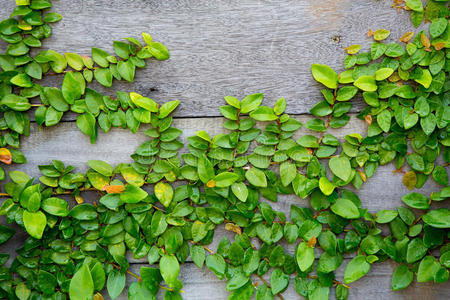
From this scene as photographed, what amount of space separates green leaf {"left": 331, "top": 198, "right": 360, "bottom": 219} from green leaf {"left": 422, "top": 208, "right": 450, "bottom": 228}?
0.71 feet

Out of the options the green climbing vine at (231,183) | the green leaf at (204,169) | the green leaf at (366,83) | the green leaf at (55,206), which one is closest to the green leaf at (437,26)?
the green climbing vine at (231,183)

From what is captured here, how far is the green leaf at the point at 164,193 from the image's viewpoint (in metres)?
1.03

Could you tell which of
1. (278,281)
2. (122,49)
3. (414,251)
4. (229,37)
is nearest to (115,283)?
(278,281)

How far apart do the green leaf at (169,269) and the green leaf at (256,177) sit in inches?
13.7

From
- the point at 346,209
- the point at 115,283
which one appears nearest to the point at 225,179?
the point at 346,209

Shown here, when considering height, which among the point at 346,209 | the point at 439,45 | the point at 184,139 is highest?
the point at 439,45

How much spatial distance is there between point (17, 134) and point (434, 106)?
1.28m

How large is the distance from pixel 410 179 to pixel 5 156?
128 cm

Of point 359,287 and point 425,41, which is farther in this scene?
point 359,287

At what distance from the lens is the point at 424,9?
3.17 ft

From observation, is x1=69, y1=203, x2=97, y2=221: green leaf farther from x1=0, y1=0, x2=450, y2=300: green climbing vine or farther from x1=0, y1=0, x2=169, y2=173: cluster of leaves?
x1=0, y1=0, x2=169, y2=173: cluster of leaves

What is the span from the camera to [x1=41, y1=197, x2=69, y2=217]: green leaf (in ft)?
3.28

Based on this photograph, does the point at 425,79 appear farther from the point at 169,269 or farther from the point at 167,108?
the point at 169,269

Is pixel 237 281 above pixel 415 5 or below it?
below
